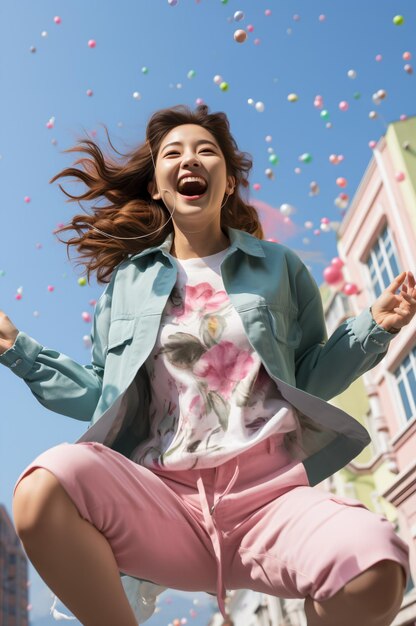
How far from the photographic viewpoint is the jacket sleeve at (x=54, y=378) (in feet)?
6.77

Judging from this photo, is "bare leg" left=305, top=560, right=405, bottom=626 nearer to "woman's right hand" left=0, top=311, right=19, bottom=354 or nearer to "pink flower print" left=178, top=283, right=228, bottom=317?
"pink flower print" left=178, top=283, right=228, bottom=317

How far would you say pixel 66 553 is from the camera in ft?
4.78

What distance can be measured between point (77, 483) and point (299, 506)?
0.50m

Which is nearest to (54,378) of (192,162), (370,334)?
(192,162)

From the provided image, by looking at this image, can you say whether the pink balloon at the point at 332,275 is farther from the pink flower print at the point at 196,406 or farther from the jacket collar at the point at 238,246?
the pink flower print at the point at 196,406

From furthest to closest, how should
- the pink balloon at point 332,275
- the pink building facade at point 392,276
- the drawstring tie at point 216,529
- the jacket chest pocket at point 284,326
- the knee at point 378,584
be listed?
the pink building facade at point 392,276 < the pink balloon at point 332,275 < the jacket chest pocket at point 284,326 < the drawstring tie at point 216,529 < the knee at point 378,584

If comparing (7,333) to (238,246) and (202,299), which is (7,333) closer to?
(202,299)

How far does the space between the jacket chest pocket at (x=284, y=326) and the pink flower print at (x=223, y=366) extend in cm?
12

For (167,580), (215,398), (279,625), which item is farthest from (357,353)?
(279,625)

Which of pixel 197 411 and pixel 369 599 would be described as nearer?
pixel 369 599

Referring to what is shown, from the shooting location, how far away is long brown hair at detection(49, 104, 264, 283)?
8.18 ft

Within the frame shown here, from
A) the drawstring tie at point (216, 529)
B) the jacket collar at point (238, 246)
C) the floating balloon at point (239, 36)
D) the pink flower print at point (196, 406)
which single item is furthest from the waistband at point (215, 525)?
the floating balloon at point (239, 36)

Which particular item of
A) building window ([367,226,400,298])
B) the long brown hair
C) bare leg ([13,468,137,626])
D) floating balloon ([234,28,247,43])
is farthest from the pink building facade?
bare leg ([13,468,137,626])

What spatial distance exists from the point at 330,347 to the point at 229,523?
2.14 feet
